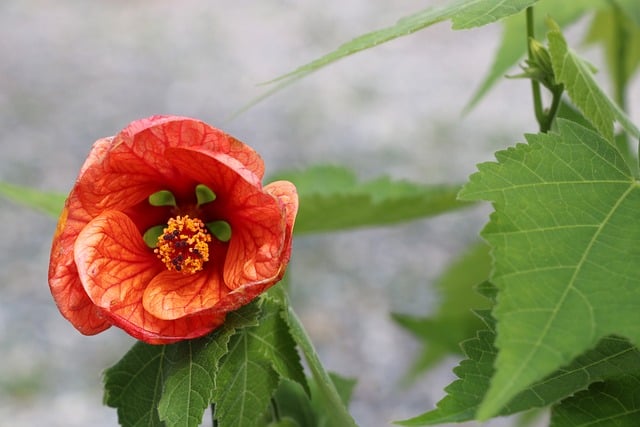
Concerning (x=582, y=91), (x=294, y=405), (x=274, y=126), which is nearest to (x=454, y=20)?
(x=582, y=91)

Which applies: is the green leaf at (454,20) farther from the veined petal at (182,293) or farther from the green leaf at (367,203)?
the green leaf at (367,203)

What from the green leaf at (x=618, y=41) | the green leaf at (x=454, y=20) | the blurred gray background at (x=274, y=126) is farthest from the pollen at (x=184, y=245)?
the blurred gray background at (x=274, y=126)

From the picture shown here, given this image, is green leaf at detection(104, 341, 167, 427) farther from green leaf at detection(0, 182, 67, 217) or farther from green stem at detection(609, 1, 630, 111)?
green stem at detection(609, 1, 630, 111)

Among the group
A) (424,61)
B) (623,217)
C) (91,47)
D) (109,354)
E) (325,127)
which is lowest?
(623,217)

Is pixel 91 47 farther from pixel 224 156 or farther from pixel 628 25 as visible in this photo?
pixel 224 156

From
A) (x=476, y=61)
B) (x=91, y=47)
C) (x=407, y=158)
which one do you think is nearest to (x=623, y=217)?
(x=407, y=158)

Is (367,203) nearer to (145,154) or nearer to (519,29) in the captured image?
(519,29)

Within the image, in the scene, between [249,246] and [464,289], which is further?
[464,289]

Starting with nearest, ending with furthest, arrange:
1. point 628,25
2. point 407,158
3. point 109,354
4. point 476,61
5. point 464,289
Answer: point 628,25 → point 464,289 → point 109,354 → point 407,158 → point 476,61
